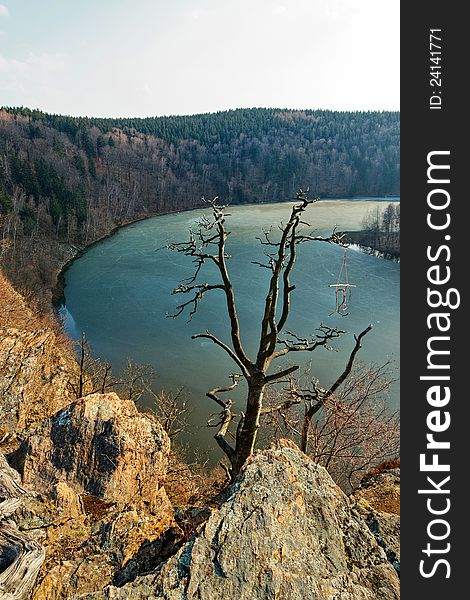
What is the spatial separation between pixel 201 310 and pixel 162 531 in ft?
77.2

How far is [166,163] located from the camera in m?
97.1

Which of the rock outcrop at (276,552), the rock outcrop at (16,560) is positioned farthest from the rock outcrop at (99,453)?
the rock outcrop at (276,552)

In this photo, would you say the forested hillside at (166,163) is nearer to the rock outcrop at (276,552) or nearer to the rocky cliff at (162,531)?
the rocky cliff at (162,531)

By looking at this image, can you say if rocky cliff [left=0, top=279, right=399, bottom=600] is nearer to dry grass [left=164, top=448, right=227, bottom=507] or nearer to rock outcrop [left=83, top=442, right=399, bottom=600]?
rock outcrop [left=83, top=442, right=399, bottom=600]

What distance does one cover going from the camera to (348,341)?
22688mm

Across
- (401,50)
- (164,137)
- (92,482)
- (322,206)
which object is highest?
(164,137)

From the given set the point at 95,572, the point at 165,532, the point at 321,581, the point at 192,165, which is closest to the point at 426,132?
the point at 321,581

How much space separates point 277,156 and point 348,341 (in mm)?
91282

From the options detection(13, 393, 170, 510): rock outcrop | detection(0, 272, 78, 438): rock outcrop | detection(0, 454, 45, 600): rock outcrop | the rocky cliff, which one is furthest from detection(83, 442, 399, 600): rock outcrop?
detection(0, 272, 78, 438): rock outcrop

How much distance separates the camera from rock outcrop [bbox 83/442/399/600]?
3297 millimetres

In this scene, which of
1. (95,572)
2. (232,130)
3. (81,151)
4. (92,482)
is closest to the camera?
(95,572)

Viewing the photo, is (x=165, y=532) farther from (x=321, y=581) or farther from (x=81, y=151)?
(x=81, y=151)

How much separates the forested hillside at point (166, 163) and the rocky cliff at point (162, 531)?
126 feet

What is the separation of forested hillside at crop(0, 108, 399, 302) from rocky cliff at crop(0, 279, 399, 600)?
38.5 m
